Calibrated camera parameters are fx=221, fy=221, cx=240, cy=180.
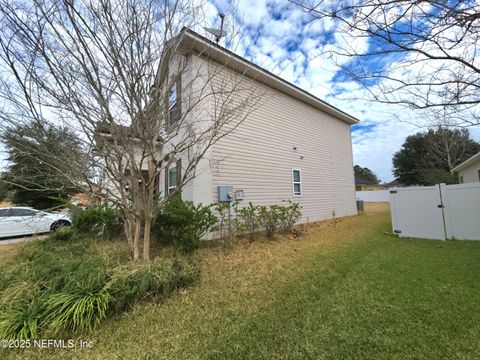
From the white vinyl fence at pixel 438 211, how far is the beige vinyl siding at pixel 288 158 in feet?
12.5

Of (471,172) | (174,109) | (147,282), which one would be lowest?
(147,282)

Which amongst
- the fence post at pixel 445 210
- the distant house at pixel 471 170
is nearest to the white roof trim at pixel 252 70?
the fence post at pixel 445 210

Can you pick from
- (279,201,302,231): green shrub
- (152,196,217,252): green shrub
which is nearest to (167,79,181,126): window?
(152,196,217,252): green shrub

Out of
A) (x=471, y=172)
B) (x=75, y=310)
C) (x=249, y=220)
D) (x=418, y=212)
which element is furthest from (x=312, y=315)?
(x=471, y=172)

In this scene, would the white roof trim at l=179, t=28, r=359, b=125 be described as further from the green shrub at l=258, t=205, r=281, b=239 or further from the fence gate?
the fence gate

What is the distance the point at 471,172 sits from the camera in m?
15.8

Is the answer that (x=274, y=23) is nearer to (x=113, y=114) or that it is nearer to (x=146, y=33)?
(x=146, y=33)

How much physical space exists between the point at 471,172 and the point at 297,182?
1507 cm

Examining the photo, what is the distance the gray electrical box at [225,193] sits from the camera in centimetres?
729

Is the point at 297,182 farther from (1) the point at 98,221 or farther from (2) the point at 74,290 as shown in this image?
(2) the point at 74,290

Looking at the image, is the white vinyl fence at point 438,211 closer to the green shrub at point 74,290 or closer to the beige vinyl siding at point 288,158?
the beige vinyl siding at point 288,158

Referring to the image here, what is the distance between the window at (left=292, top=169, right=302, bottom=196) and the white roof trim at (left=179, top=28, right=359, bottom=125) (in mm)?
3715

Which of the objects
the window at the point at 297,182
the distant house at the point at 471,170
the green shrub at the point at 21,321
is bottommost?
the green shrub at the point at 21,321

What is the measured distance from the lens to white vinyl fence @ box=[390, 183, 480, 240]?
20.8ft
